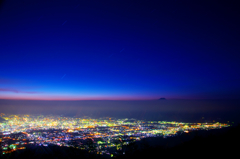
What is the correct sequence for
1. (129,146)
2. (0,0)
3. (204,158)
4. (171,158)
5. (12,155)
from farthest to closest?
(129,146)
(12,155)
(171,158)
(204,158)
(0,0)

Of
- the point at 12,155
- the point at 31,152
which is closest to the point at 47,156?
the point at 31,152

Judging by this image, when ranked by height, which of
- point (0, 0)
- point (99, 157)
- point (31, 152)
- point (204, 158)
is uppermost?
point (0, 0)

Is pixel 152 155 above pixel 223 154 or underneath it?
underneath

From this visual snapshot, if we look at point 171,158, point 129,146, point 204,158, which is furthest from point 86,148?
point 204,158

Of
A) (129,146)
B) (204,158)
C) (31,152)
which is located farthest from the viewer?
(129,146)

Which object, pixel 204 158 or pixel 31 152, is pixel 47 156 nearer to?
pixel 31 152

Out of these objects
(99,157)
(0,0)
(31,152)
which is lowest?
(99,157)

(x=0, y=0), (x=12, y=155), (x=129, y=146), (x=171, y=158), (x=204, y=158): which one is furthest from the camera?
(x=129, y=146)

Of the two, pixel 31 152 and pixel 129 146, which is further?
pixel 129 146

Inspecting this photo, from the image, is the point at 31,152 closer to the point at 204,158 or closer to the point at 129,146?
the point at 129,146
